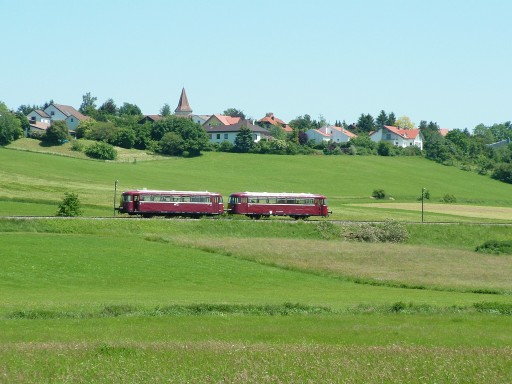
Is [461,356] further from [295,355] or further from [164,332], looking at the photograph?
[164,332]

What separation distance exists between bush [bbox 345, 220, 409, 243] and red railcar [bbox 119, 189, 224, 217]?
561 inches

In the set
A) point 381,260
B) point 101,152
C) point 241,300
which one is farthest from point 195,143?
point 241,300

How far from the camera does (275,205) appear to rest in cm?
8162

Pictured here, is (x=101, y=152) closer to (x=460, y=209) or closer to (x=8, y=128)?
(x=8, y=128)

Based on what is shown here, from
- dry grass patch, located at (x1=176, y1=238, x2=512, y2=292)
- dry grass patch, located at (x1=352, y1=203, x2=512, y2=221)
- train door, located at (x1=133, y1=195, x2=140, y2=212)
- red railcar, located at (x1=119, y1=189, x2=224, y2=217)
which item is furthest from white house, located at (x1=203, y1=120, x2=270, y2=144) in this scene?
dry grass patch, located at (x1=176, y1=238, x2=512, y2=292)

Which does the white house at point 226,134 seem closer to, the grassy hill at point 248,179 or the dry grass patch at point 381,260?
the grassy hill at point 248,179

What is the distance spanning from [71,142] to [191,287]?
106 m

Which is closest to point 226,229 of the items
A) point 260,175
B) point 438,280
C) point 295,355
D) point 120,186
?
point 438,280

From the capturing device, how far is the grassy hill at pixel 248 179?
9406 centimetres

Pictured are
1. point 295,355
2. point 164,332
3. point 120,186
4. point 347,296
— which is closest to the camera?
point 295,355

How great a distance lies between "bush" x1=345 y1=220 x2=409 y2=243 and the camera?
70875 mm

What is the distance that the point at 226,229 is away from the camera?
229ft

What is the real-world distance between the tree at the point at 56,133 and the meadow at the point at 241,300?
43270 millimetres

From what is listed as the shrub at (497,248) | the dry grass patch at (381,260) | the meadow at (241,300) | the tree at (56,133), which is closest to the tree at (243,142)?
the tree at (56,133)
